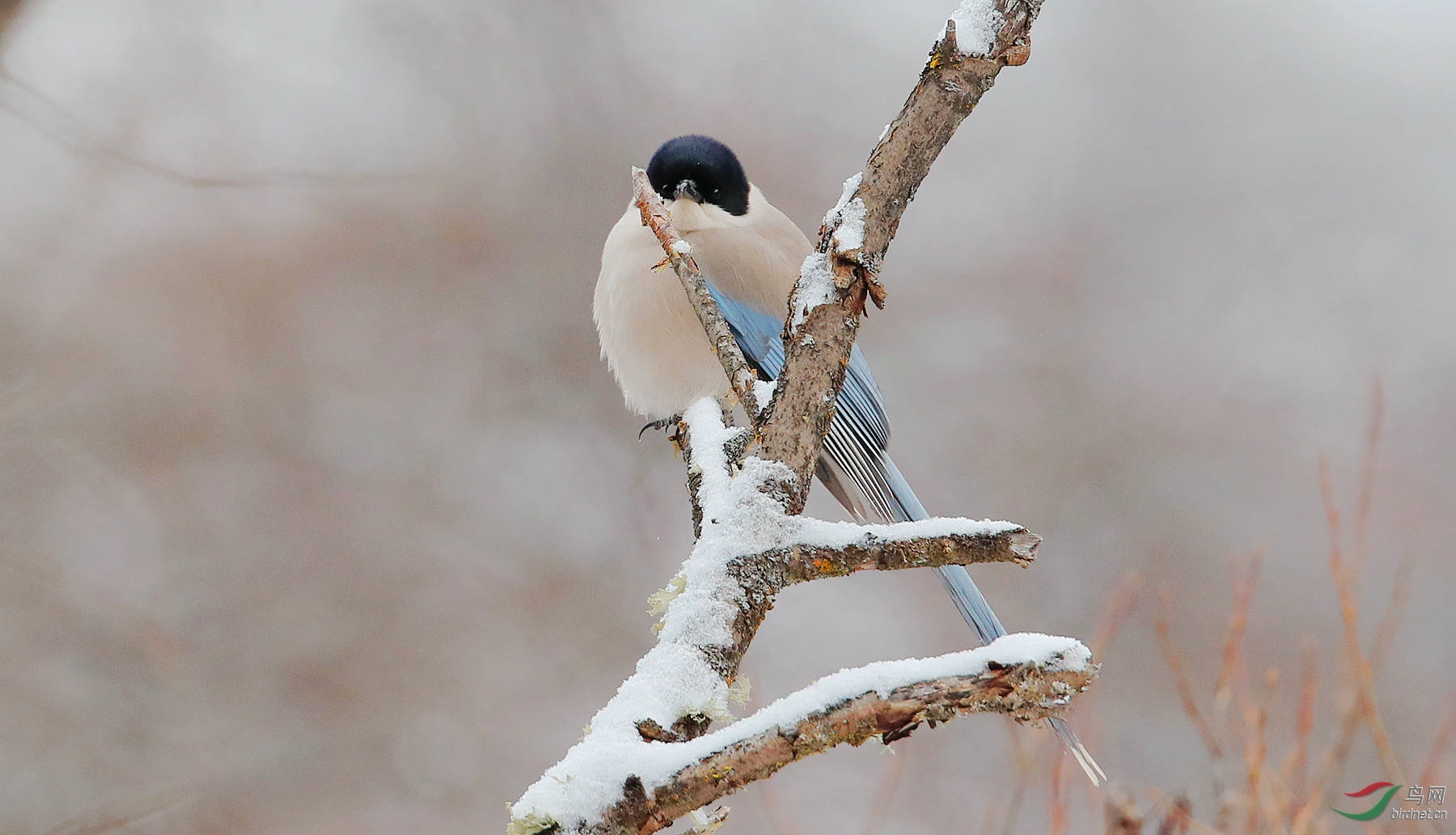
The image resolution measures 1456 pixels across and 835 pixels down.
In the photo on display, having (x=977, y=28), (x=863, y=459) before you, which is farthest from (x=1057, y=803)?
(x=977, y=28)

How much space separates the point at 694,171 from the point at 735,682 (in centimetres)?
123

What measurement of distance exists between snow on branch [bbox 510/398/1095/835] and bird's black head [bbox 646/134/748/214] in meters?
1.12

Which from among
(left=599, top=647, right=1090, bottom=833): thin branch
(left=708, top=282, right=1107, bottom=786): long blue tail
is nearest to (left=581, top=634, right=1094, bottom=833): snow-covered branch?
(left=599, top=647, right=1090, bottom=833): thin branch

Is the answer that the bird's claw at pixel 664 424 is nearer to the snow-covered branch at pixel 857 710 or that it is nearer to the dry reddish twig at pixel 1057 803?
the dry reddish twig at pixel 1057 803

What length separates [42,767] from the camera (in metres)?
2.64

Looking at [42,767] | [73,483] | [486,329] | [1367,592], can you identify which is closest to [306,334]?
[486,329]

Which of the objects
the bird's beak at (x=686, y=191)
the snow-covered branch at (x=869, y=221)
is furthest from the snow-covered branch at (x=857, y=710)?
the bird's beak at (x=686, y=191)

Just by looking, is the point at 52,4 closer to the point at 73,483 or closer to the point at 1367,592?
the point at 73,483

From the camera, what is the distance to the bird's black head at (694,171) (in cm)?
197

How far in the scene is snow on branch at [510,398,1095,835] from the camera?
2.36ft

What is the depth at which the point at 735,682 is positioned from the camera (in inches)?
37.2

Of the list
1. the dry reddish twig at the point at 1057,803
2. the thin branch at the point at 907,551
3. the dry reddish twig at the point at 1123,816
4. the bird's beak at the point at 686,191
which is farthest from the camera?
the bird's beak at the point at 686,191

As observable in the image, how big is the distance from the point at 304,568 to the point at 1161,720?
233cm

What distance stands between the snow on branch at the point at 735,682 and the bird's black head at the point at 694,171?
112cm
